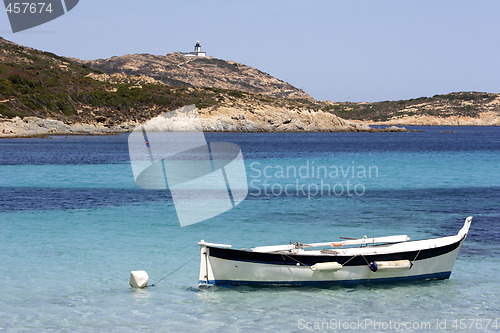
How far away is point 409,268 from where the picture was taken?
15.0 meters

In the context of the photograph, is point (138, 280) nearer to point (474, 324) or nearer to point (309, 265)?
point (309, 265)

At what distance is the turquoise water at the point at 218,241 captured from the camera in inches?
512

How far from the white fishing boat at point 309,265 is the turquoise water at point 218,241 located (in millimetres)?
300

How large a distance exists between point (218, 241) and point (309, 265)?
7267 millimetres

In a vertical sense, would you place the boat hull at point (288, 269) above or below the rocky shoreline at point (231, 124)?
below

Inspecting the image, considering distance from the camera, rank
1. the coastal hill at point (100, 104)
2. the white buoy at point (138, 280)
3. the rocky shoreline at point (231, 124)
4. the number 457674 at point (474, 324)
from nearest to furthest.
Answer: the number 457674 at point (474, 324), the white buoy at point (138, 280), the rocky shoreline at point (231, 124), the coastal hill at point (100, 104)

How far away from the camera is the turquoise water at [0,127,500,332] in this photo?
13016mm

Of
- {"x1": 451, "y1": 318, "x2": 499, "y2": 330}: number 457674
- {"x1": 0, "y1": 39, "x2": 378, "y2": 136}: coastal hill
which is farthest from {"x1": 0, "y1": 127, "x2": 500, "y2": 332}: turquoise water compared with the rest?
{"x1": 0, "y1": 39, "x2": 378, "y2": 136}: coastal hill

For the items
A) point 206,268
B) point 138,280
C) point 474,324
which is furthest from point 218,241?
point 474,324

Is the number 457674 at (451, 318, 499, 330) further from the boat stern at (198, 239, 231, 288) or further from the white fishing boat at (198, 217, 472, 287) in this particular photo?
the boat stern at (198, 239, 231, 288)

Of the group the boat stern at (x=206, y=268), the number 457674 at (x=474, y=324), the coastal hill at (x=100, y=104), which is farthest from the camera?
the coastal hill at (x=100, y=104)

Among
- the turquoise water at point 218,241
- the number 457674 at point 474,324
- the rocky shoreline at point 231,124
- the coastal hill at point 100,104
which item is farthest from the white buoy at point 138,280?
Answer: the rocky shoreline at point 231,124

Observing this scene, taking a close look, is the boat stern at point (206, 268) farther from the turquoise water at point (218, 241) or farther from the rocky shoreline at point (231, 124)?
the rocky shoreline at point (231, 124)

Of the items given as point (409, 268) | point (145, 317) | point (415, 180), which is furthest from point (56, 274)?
point (415, 180)
